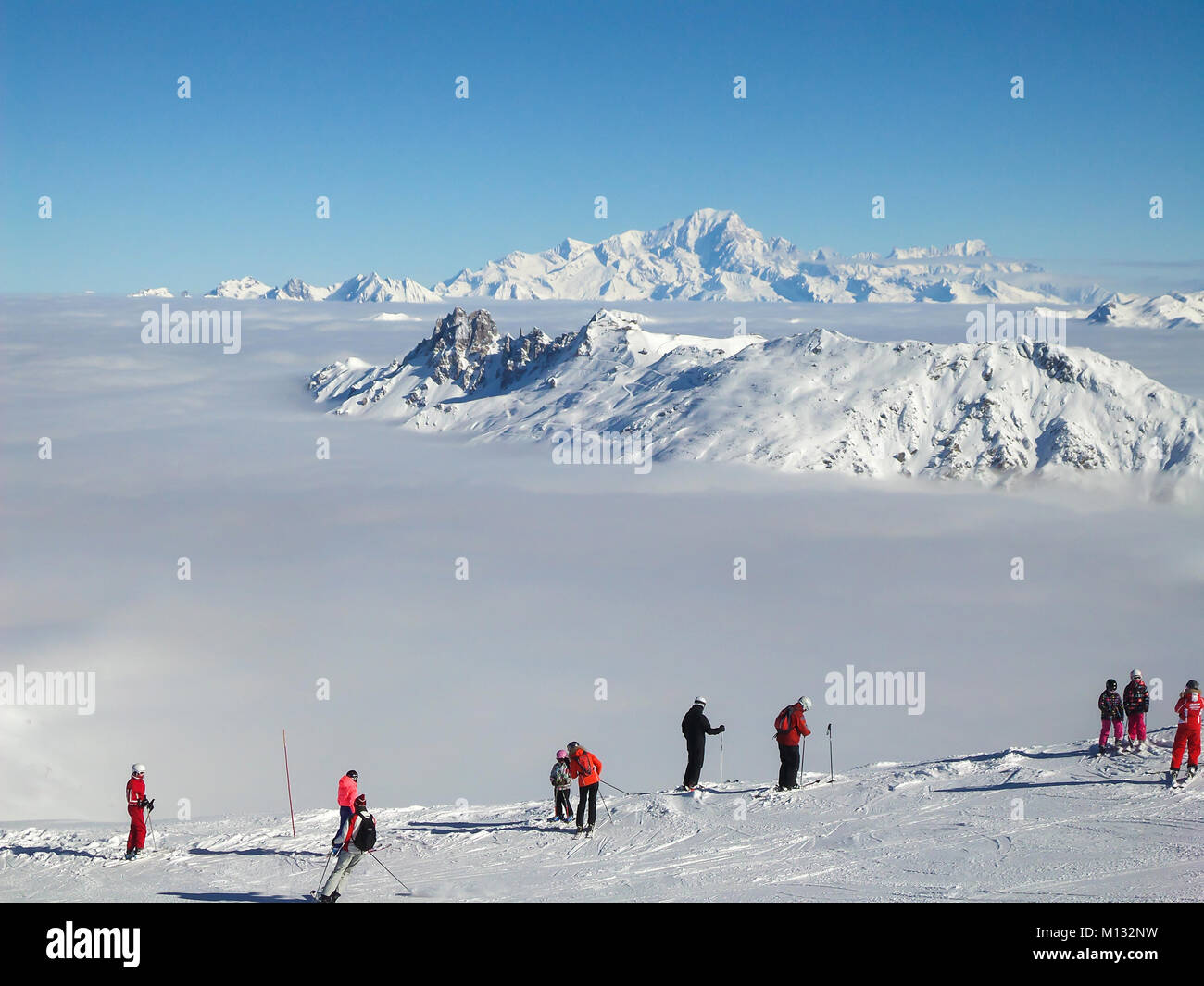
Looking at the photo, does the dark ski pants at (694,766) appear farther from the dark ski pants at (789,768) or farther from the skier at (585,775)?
the skier at (585,775)

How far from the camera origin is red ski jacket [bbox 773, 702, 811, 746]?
19328mm

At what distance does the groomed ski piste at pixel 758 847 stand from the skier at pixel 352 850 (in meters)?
0.68

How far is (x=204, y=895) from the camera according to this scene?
15.9 meters

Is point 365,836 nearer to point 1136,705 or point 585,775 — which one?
point 585,775

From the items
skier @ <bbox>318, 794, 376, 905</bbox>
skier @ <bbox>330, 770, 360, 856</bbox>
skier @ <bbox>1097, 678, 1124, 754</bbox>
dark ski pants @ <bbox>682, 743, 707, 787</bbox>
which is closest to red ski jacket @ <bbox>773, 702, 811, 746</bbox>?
dark ski pants @ <bbox>682, 743, 707, 787</bbox>

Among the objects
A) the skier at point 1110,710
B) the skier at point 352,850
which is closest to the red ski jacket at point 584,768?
the skier at point 352,850

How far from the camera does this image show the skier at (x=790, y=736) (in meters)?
19.3

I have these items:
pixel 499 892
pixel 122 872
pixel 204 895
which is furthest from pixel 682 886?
pixel 122 872

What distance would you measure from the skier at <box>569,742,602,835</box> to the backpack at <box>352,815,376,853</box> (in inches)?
195

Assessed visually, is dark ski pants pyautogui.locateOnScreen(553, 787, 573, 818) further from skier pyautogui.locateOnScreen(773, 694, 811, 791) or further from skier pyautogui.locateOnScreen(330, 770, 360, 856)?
skier pyautogui.locateOnScreen(773, 694, 811, 791)

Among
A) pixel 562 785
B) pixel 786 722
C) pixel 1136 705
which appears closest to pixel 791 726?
pixel 786 722

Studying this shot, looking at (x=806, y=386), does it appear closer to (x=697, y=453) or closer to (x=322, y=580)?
(x=697, y=453)

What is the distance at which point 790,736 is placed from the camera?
1959 centimetres

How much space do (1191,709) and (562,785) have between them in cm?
1194
